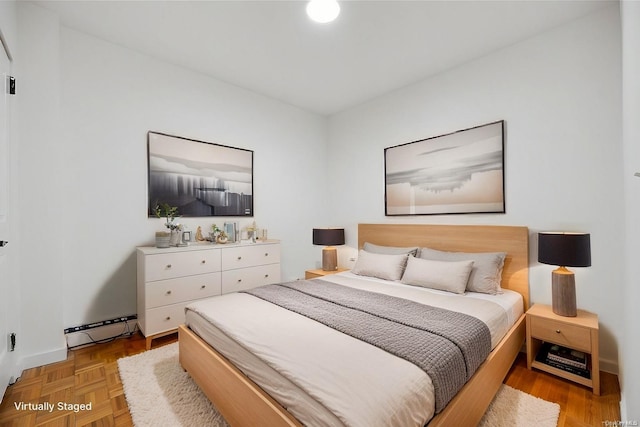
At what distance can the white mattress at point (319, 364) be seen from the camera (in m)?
A: 1.00

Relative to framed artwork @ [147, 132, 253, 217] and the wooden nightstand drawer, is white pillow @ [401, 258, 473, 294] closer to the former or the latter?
the wooden nightstand drawer

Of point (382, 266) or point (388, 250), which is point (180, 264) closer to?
point (382, 266)

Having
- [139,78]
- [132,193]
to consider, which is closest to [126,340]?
[132,193]

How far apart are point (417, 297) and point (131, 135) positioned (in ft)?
9.90

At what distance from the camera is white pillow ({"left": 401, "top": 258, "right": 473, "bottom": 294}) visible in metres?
2.35

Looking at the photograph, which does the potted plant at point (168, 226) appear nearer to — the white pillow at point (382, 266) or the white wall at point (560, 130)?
the white pillow at point (382, 266)

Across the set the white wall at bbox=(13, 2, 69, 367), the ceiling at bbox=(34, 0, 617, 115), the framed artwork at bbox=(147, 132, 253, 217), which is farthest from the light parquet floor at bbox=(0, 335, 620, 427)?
the ceiling at bbox=(34, 0, 617, 115)

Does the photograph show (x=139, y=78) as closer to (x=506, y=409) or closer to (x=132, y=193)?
(x=132, y=193)

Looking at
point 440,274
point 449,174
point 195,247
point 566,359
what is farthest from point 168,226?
point 566,359

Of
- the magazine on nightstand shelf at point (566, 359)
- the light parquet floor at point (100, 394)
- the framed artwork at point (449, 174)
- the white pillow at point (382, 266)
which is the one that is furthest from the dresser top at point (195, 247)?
the magazine on nightstand shelf at point (566, 359)

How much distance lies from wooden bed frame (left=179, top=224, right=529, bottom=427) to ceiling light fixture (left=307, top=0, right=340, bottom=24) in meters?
2.19

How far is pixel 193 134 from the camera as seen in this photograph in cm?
308

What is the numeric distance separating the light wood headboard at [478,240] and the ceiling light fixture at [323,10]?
2185 mm

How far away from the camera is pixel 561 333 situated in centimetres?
197
